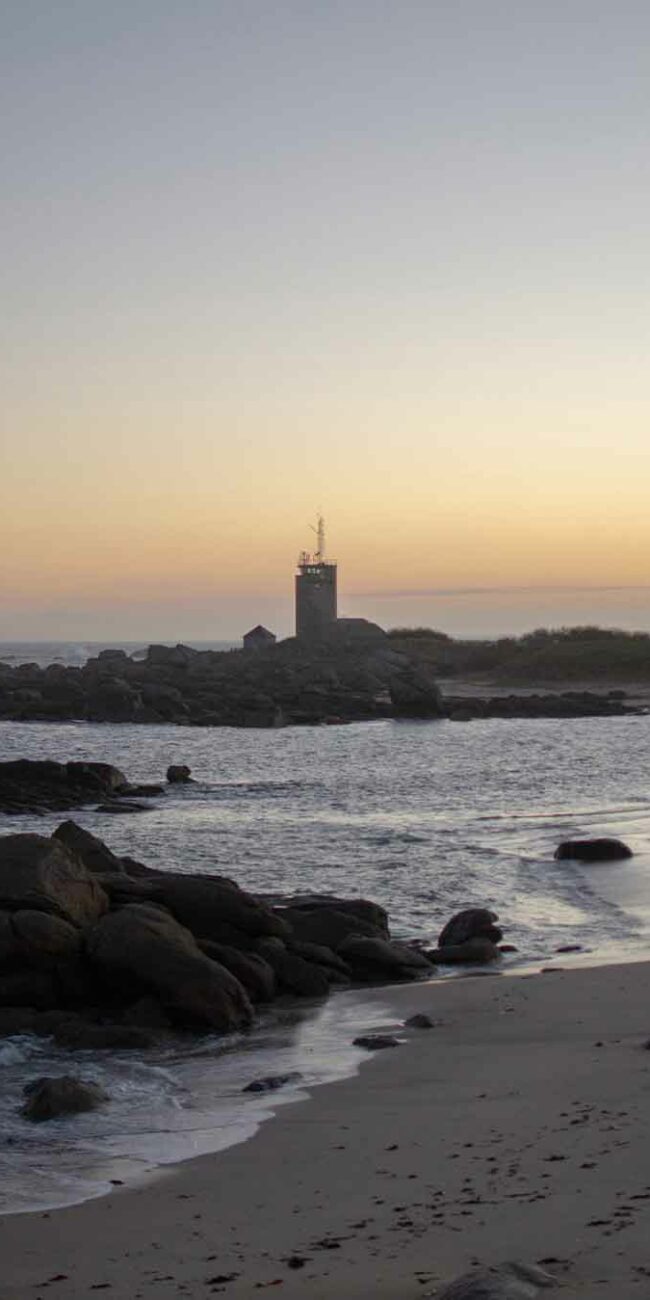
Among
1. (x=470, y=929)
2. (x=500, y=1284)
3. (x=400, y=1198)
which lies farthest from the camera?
(x=470, y=929)

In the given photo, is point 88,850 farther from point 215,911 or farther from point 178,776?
point 178,776

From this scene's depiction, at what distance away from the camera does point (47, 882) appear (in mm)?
12930

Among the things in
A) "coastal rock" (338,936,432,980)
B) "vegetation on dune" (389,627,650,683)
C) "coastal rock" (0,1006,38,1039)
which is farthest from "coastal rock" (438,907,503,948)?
"vegetation on dune" (389,627,650,683)

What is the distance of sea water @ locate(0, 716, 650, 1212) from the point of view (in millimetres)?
8766

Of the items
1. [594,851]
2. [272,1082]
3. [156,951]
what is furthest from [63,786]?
[272,1082]

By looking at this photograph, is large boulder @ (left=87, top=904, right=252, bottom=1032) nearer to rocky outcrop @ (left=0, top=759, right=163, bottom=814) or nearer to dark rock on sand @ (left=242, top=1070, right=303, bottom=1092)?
dark rock on sand @ (left=242, top=1070, right=303, bottom=1092)

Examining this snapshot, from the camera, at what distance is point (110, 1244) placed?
6398 millimetres

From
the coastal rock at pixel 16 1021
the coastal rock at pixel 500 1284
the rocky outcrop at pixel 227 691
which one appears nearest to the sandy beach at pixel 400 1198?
the coastal rock at pixel 500 1284

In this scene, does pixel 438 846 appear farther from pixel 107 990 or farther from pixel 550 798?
pixel 107 990

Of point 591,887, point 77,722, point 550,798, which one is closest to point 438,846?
point 591,887

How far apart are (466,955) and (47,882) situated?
4241 millimetres

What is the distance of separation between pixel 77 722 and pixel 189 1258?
52066 mm

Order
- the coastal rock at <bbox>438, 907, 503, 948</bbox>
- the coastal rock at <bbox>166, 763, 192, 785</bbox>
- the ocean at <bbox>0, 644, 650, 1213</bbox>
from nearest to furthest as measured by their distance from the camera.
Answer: the ocean at <bbox>0, 644, 650, 1213</bbox>
the coastal rock at <bbox>438, 907, 503, 948</bbox>
the coastal rock at <bbox>166, 763, 192, 785</bbox>

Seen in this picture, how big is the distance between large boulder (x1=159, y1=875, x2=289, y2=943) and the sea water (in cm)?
149
